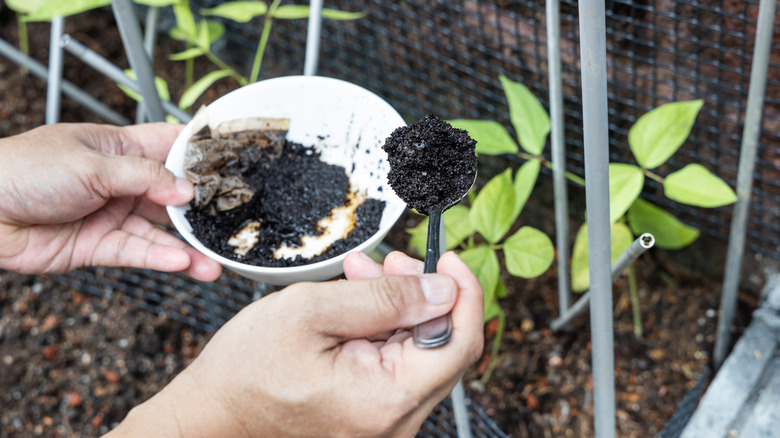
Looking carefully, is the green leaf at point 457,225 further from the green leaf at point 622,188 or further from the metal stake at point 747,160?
the metal stake at point 747,160

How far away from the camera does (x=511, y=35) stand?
1.29 meters

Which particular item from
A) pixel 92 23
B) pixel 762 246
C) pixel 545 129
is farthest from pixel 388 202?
pixel 92 23

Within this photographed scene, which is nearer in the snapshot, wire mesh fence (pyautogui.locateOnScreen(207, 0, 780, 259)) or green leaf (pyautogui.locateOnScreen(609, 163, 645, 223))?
green leaf (pyautogui.locateOnScreen(609, 163, 645, 223))

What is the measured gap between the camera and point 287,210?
960 mm

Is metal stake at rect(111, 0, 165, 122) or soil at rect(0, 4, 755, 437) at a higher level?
metal stake at rect(111, 0, 165, 122)

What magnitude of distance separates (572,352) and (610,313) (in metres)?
0.56

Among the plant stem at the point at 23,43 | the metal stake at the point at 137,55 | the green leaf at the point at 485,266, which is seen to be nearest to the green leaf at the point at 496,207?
the green leaf at the point at 485,266

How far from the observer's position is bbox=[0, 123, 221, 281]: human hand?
86cm

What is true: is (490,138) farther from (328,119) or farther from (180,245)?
(180,245)

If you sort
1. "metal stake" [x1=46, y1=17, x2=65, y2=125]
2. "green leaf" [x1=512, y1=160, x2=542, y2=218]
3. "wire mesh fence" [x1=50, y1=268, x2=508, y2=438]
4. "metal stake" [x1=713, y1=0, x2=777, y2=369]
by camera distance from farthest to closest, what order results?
1. "wire mesh fence" [x1=50, y1=268, x2=508, y2=438]
2. "metal stake" [x1=46, y1=17, x2=65, y2=125]
3. "green leaf" [x1=512, y1=160, x2=542, y2=218]
4. "metal stake" [x1=713, y1=0, x2=777, y2=369]

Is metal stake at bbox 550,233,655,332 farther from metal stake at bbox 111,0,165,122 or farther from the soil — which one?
metal stake at bbox 111,0,165,122

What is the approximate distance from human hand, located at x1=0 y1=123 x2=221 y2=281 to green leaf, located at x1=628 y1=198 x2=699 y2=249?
68 cm

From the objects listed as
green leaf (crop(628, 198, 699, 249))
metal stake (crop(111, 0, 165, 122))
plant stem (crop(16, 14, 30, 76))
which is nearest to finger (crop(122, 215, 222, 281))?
metal stake (crop(111, 0, 165, 122))

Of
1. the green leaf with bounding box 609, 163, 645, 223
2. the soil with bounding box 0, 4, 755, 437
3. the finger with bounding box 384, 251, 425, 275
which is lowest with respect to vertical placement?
the soil with bounding box 0, 4, 755, 437
